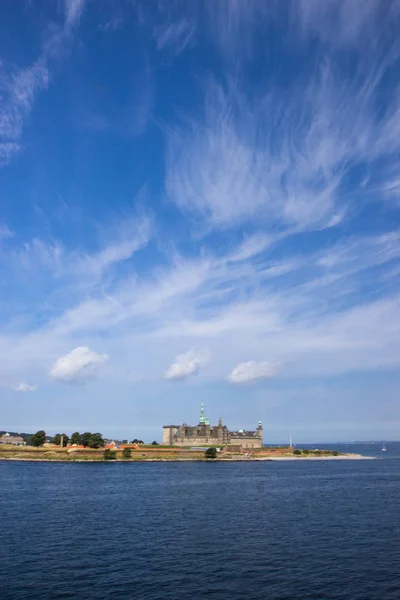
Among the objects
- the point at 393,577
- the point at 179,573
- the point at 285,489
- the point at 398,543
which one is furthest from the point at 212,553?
the point at 285,489

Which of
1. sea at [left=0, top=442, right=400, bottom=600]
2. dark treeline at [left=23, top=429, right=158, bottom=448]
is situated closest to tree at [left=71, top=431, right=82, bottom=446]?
dark treeline at [left=23, top=429, right=158, bottom=448]

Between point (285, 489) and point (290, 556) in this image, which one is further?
point (285, 489)

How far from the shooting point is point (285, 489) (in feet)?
274

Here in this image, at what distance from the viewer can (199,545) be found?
4106cm

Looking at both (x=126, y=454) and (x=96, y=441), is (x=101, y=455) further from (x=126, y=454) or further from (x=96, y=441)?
(x=96, y=441)

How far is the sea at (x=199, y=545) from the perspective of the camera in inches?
1187

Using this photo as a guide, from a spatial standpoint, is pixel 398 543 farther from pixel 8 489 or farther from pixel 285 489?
pixel 8 489

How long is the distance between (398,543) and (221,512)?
21.9 metres

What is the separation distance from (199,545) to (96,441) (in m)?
148

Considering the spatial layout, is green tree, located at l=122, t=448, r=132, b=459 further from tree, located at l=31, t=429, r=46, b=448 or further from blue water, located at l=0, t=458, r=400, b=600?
blue water, located at l=0, t=458, r=400, b=600

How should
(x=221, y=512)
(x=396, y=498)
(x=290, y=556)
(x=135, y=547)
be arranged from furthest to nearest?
(x=396, y=498), (x=221, y=512), (x=135, y=547), (x=290, y=556)

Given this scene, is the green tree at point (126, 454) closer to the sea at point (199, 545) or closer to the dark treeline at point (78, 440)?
the dark treeline at point (78, 440)

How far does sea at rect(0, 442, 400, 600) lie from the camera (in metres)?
30.1

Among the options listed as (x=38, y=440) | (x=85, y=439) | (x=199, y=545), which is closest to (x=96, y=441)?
(x=85, y=439)
